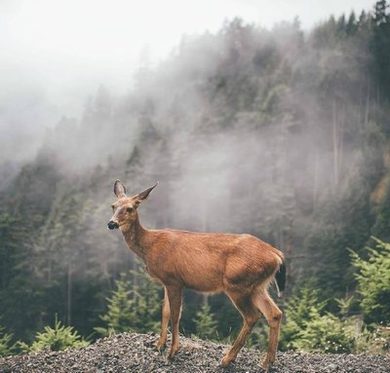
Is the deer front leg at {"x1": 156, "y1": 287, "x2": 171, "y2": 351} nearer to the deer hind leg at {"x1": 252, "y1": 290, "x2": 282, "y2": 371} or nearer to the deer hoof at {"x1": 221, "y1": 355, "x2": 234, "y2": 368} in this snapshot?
the deer hoof at {"x1": 221, "y1": 355, "x2": 234, "y2": 368}

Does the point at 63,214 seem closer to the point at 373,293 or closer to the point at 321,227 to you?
the point at 321,227

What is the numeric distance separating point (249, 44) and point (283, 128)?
55366mm

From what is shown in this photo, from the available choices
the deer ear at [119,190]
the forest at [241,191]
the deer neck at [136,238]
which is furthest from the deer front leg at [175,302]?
the forest at [241,191]

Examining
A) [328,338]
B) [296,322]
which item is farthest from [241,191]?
[328,338]

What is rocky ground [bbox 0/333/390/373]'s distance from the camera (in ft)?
31.6

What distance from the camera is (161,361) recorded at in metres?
9.88

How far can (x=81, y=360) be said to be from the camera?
402 inches

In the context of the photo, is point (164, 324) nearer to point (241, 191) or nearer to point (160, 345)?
point (160, 345)

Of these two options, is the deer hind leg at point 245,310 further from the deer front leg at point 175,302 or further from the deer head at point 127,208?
the deer head at point 127,208

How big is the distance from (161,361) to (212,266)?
6.65ft

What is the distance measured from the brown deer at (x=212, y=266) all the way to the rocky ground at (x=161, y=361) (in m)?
0.28

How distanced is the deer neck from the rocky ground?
6.06 feet

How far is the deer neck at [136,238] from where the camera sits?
10.0 meters

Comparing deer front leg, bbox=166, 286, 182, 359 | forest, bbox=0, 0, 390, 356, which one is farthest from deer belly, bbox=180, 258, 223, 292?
forest, bbox=0, 0, 390, 356
